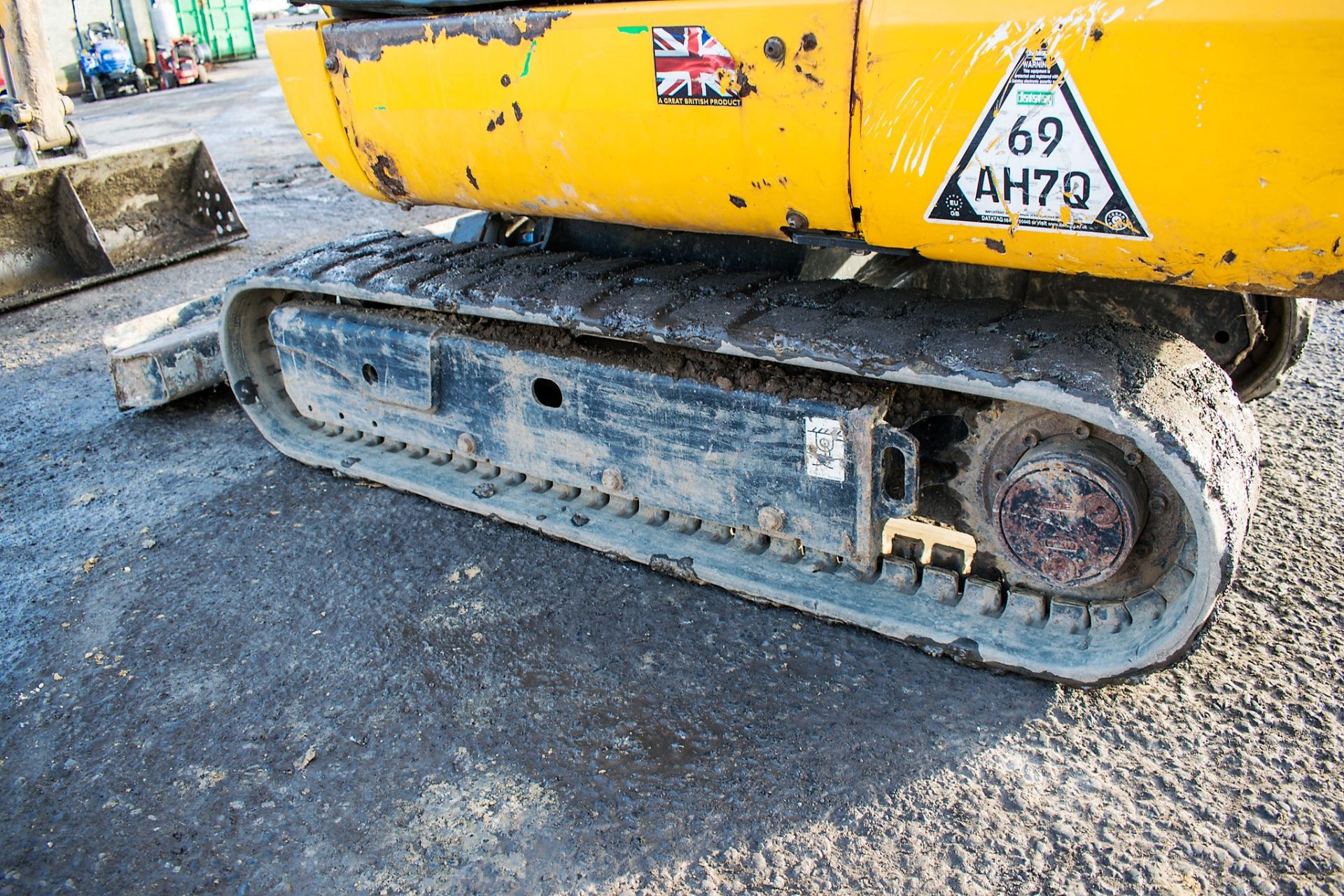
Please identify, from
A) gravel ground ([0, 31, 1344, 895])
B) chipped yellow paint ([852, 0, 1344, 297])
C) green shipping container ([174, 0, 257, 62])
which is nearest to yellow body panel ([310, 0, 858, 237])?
chipped yellow paint ([852, 0, 1344, 297])

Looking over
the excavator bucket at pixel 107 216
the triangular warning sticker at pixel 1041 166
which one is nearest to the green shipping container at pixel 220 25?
the excavator bucket at pixel 107 216

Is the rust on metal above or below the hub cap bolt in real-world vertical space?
above

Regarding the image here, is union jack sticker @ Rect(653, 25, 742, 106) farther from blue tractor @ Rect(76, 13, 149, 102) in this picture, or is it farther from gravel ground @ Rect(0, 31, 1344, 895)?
blue tractor @ Rect(76, 13, 149, 102)

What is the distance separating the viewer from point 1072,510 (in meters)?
2.21

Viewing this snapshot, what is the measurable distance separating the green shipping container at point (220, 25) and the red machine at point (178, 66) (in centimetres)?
135

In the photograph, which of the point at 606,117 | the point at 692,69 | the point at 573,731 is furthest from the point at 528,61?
the point at 573,731

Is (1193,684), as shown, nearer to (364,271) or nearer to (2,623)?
(364,271)

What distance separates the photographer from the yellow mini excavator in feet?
5.85

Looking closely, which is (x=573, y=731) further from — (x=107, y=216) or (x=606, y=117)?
(x=107, y=216)

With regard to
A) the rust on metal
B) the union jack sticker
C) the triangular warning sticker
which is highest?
the rust on metal

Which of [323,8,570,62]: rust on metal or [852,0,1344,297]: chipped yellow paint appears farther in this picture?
[323,8,570,62]: rust on metal

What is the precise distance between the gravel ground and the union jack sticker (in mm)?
1288

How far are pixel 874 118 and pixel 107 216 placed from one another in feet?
17.4

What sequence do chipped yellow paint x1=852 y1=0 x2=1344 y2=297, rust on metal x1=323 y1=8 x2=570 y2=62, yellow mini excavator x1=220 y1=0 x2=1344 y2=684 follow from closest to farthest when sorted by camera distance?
1. chipped yellow paint x1=852 y1=0 x2=1344 y2=297
2. yellow mini excavator x1=220 y1=0 x2=1344 y2=684
3. rust on metal x1=323 y1=8 x2=570 y2=62
